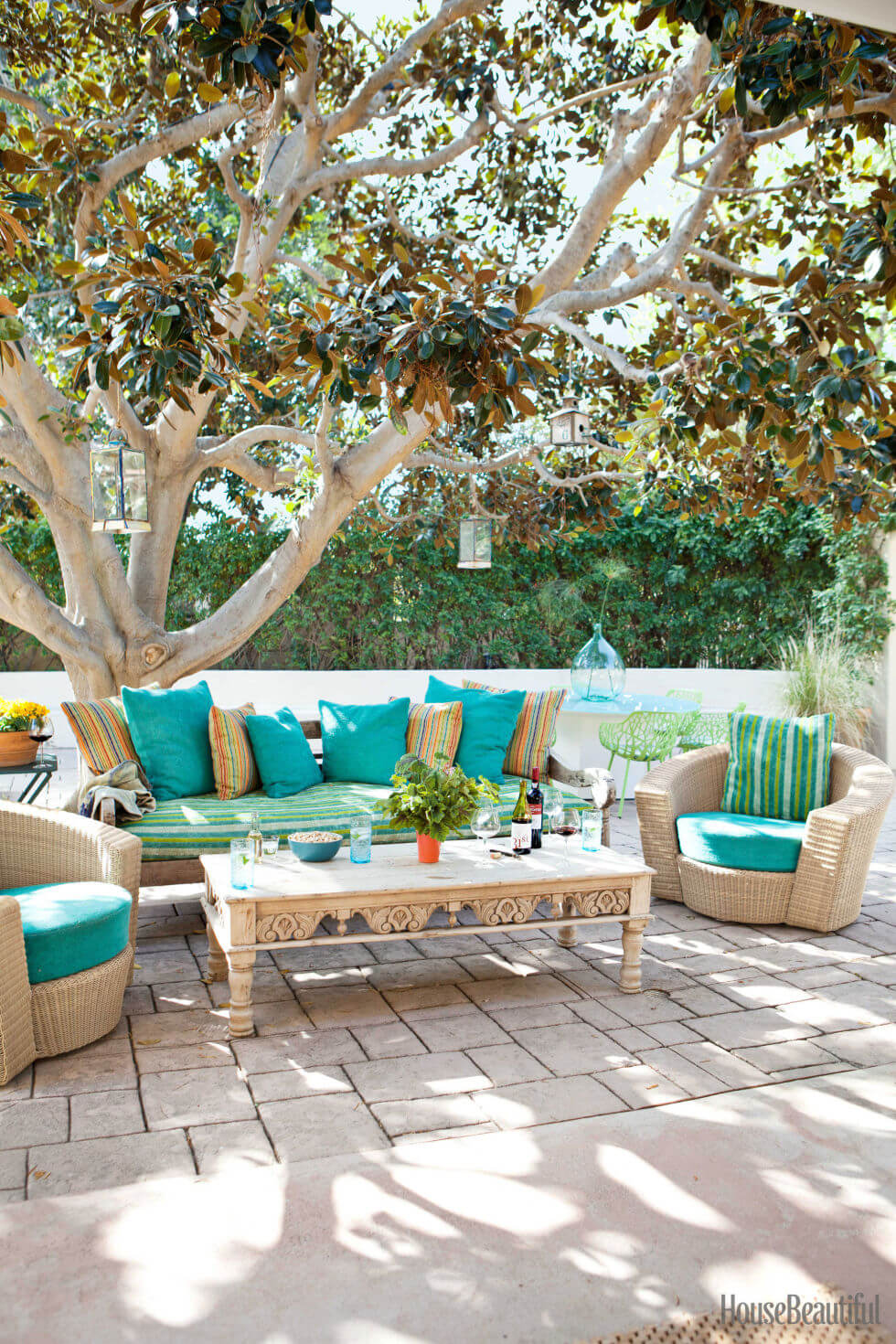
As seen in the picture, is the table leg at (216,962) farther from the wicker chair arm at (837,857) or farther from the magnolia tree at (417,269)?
the wicker chair arm at (837,857)

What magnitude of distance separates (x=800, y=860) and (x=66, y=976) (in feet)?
10.2

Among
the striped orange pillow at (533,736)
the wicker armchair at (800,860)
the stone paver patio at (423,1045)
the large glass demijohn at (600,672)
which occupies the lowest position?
the stone paver patio at (423,1045)

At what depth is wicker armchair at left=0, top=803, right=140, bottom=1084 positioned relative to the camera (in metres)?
2.89

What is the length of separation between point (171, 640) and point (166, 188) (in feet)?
12.5

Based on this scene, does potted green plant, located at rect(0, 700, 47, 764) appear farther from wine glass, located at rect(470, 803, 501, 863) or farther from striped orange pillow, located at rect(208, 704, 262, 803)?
wine glass, located at rect(470, 803, 501, 863)

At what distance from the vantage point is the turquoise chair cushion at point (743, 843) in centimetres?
448

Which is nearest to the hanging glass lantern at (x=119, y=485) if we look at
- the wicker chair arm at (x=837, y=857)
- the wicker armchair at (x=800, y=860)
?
the wicker armchair at (x=800, y=860)

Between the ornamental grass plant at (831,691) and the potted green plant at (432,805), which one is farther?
the ornamental grass plant at (831,691)

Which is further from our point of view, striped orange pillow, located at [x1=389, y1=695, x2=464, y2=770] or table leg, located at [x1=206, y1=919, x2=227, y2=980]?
striped orange pillow, located at [x1=389, y1=695, x2=464, y2=770]

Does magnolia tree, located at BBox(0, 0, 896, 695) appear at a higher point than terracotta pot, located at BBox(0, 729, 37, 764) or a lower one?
higher

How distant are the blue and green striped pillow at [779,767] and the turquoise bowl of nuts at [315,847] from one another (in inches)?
88.2

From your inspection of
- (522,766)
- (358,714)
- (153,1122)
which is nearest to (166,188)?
(358,714)

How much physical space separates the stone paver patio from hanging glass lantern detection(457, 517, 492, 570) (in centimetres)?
296

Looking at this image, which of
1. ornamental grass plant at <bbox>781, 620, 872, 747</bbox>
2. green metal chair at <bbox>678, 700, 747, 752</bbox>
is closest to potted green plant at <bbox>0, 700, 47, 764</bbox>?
green metal chair at <bbox>678, 700, 747, 752</bbox>
